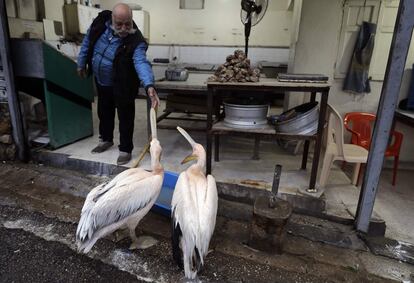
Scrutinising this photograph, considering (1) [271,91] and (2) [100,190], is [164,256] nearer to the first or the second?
(2) [100,190]

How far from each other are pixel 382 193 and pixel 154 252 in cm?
256

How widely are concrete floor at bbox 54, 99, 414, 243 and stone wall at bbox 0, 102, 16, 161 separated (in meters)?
0.53

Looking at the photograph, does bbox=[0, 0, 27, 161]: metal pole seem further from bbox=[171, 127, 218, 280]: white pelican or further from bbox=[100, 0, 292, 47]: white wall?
bbox=[100, 0, 292, 47]: white wall

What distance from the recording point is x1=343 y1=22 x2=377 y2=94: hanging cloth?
3.28 metres

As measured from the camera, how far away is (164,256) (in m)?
2.02

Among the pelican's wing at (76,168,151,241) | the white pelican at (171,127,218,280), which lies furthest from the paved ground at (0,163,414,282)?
the pelican's wing at (76,168,151,241)

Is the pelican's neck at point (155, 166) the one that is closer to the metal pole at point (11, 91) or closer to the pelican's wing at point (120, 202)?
the pelican's wing at point (120, 202)

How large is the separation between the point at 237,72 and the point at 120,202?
1429 millimetres

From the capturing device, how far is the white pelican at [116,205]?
1804mm

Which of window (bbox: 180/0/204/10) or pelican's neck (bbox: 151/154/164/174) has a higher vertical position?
window (bbox: 180/0/204/10)

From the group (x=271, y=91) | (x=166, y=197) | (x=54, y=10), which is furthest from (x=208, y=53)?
(x=166, y=197)

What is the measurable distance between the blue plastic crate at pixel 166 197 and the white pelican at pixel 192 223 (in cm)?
59

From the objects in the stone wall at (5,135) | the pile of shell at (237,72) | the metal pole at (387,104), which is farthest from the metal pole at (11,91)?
the metal pole at (387,104)

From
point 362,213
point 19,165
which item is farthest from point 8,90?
point 362,213
